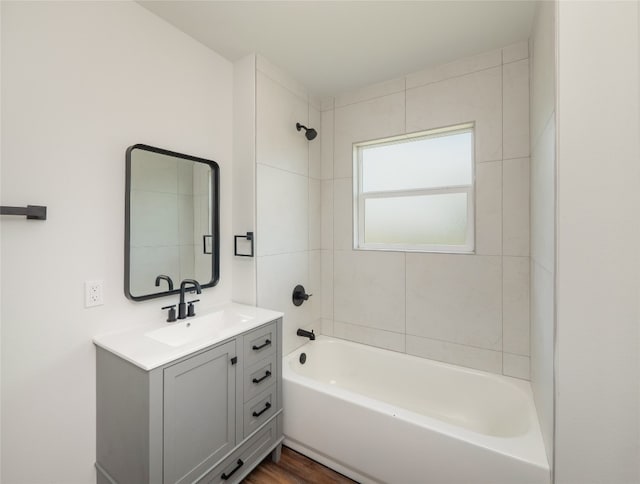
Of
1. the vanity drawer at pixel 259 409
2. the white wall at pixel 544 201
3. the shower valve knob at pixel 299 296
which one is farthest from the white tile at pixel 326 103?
the vanity drawer at pixel 259 409

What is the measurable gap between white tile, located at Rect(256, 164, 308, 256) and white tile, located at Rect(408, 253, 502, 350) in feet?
2.97

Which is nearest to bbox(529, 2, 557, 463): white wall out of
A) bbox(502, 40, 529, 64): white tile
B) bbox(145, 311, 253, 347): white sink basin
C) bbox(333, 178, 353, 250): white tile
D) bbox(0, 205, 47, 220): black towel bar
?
bbox(502, 40, 529, 64): white tile

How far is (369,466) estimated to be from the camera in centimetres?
151

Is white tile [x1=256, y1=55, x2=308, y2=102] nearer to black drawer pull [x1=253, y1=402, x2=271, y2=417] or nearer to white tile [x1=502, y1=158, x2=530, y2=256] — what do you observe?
white tile [x1=502, y1=158, x2=530, y2=256]

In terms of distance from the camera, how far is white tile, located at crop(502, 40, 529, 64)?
177 centimetres

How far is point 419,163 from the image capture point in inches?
87.7

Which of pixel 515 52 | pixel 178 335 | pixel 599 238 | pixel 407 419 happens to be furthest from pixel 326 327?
pixel 515 52

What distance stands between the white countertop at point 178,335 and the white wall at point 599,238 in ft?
4.64

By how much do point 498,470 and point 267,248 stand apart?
1679 millimetres

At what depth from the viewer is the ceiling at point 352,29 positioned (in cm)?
152

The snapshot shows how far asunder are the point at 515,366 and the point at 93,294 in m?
2.46

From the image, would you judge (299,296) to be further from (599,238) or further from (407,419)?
(599,238)

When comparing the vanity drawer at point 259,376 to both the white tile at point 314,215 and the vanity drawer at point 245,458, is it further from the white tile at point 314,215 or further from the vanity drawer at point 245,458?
the white tile at point 314,215

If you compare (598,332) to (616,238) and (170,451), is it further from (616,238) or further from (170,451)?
(170,451)
